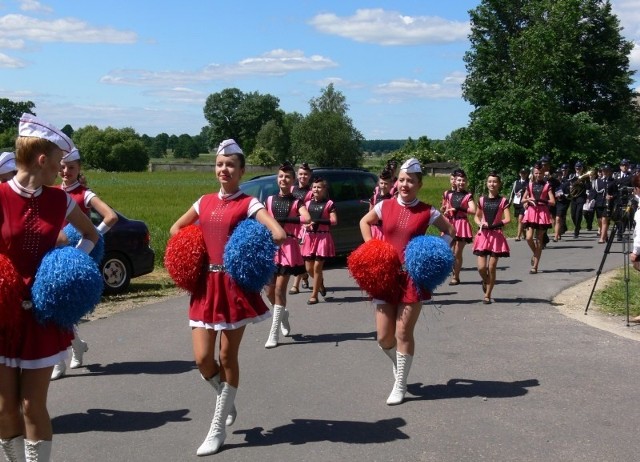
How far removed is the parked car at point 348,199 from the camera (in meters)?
15.4

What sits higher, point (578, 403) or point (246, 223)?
point (246, 223)

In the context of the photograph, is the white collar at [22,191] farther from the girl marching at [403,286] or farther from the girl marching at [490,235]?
the girl marching at [490,235]

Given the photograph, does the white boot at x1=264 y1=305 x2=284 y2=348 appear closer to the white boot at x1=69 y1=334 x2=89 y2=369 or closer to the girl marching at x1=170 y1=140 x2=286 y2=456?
the white boot at x1=69 y1=334 x2=89 y2=369

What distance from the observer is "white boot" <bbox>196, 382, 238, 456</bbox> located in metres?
5.20

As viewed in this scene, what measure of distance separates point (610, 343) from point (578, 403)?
7.87ft

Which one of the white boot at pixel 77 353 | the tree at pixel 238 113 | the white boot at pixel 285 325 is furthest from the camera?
the tree at pixel 238 113

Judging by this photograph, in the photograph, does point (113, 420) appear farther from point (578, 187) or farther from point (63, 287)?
point (578, 187)

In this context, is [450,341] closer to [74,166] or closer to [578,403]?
[578,403]

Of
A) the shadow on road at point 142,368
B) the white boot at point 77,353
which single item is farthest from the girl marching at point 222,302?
the white boot at point 77,353

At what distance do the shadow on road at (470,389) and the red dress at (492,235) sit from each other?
14.6 ft

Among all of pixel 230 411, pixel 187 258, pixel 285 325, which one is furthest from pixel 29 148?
pixel 285 325

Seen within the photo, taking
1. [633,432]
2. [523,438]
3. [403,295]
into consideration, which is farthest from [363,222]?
[633,432]

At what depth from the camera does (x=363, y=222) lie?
664 cm

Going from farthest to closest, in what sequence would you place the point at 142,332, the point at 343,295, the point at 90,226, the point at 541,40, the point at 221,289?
the point at 541,40 < the point at 343,295 < the point at 142,332 < the point at 221,289 < the point at 90,226
